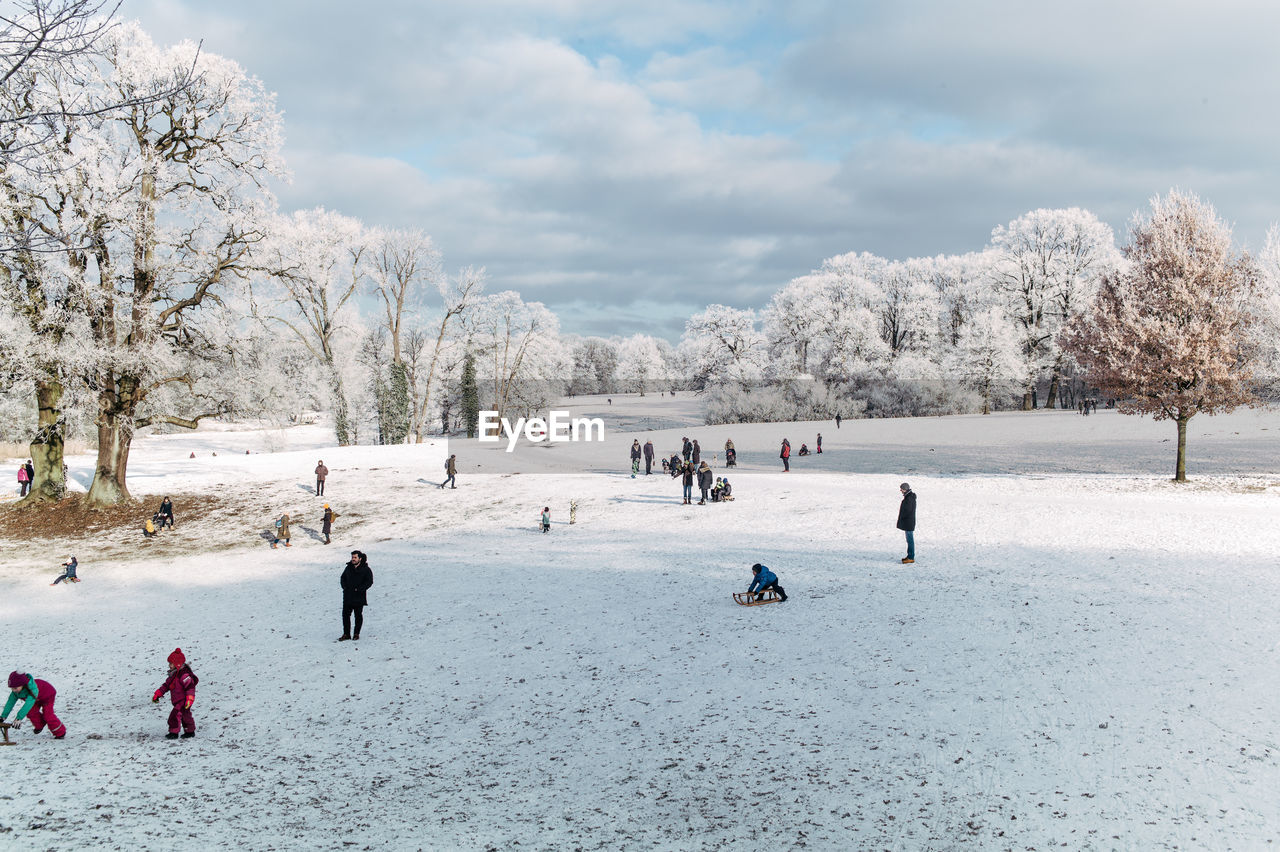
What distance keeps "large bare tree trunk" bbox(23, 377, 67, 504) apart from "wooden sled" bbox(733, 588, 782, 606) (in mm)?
25343

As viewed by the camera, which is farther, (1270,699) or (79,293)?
(79,293)

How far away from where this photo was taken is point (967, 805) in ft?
22.5

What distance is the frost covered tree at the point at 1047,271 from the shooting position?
61906 millimetres

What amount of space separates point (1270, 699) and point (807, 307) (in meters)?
67.9

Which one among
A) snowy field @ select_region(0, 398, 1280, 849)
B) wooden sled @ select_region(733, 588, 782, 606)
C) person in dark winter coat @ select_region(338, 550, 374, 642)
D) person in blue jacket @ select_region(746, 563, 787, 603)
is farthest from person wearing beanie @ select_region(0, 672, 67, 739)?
person in blue jacket @ select_region(746, 563, 787, 603)

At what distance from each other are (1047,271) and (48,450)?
239 ft

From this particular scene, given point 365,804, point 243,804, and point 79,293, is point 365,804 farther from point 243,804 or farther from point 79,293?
point 79,293

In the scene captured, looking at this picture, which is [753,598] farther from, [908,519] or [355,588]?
[355,588]

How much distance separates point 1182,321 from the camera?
24828 millimetres

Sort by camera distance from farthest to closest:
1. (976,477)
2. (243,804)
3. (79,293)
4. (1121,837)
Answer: (976,477) → (79,293) → (243,804) → (1121,837)

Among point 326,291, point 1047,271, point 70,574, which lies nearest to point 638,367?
point 1047,271

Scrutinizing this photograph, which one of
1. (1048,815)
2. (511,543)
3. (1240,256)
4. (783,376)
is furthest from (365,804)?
(783,376)

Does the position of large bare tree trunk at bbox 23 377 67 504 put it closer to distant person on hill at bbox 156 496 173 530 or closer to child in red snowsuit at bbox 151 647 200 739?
distant person on hill at bbox 156 496 173 530

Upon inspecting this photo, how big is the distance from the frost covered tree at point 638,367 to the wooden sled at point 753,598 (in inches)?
4391
